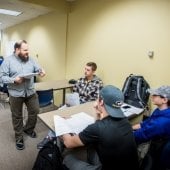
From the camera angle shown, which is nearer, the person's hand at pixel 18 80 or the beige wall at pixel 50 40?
the person's hand at pixel 18 80

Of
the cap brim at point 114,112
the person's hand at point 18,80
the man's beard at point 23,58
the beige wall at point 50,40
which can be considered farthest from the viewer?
the beige wall at point 50,40

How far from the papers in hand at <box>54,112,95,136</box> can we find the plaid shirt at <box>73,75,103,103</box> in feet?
3.94

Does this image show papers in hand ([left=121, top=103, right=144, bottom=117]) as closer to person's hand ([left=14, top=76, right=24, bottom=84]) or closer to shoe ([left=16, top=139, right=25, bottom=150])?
person's hand ([left=14, top=76, right=24, bottom=84])

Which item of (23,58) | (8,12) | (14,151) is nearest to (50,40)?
(8,12)

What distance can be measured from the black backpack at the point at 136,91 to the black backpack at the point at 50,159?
1.44 metres

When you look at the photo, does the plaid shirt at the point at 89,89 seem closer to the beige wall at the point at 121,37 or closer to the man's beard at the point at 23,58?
the beige wall at the point at 121,37

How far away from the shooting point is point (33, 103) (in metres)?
2.89

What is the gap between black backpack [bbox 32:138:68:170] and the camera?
5.27 ft

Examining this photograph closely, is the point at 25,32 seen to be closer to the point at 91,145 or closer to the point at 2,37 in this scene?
the point at 2,37

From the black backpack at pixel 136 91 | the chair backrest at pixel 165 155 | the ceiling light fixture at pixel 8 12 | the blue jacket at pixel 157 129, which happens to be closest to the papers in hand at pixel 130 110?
the black backpack at pixel 136 91

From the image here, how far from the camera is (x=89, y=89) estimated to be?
329 centimetres

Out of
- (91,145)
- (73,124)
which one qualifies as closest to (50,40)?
(73,124)

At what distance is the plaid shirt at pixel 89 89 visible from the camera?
10.7 ft

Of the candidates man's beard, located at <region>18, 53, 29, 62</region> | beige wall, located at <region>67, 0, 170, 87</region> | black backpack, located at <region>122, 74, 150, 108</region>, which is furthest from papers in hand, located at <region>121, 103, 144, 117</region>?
man's beard, located at <region>18, 53, 29, 62</region>
